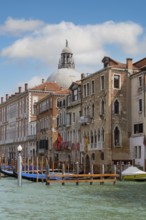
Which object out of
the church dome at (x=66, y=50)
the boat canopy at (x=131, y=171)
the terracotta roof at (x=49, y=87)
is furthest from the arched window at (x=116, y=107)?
the church dome at (x=66, y=50)

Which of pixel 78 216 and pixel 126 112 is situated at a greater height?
pixel 126 112

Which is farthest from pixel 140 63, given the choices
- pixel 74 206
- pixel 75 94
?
pixel 74 206

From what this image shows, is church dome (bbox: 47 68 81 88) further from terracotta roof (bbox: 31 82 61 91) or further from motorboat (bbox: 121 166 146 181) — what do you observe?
motorboat (bbox: 121 166 146 181)

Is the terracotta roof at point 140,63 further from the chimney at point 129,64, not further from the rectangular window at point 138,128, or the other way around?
the rectangular window at point 138,128

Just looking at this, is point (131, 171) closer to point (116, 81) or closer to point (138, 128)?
point (138, 128)

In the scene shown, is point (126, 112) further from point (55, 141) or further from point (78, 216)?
point (78, 216)

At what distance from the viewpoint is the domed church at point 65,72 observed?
68.0 m

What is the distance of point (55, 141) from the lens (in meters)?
52.9

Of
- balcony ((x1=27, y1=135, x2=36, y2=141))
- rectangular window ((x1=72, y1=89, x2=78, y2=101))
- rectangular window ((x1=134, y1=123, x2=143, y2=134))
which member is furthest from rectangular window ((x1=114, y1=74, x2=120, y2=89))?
balcony ((x1=27, y1=135, x2=36, y2=141))

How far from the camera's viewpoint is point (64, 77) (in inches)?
2709

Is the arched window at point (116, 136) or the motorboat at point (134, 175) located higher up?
the arched window at point (116, 136)

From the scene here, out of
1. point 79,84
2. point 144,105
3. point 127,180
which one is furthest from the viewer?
point 79,84

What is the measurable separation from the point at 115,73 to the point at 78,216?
25.0 metres

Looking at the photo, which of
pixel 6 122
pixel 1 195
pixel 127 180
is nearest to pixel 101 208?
pixel 1 195
